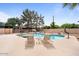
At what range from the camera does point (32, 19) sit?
4.16 m

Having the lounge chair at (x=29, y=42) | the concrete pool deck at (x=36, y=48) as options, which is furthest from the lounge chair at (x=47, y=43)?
the lounge chair at (x=29, y=42)

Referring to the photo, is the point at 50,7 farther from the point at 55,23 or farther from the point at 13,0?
the point at 13,0

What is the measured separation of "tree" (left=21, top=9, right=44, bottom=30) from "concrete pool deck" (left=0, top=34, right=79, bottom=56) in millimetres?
265

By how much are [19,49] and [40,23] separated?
52 centimetres

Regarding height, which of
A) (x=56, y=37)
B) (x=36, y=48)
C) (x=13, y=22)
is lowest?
(x=36, y=48)

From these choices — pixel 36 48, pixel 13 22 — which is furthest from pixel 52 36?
pixel 13 22

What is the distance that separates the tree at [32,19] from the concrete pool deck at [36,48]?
0.26 meters

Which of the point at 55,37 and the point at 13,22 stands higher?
the point at 13,22

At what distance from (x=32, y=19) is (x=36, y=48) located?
0.46 meters

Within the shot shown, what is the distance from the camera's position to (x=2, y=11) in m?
4.09

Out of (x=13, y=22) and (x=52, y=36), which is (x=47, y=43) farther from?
(x=13, y=22)

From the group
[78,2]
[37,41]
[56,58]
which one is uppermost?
[78,2]

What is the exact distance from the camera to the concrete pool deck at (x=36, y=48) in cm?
411

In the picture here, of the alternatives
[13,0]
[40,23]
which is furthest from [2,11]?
[40,23]
